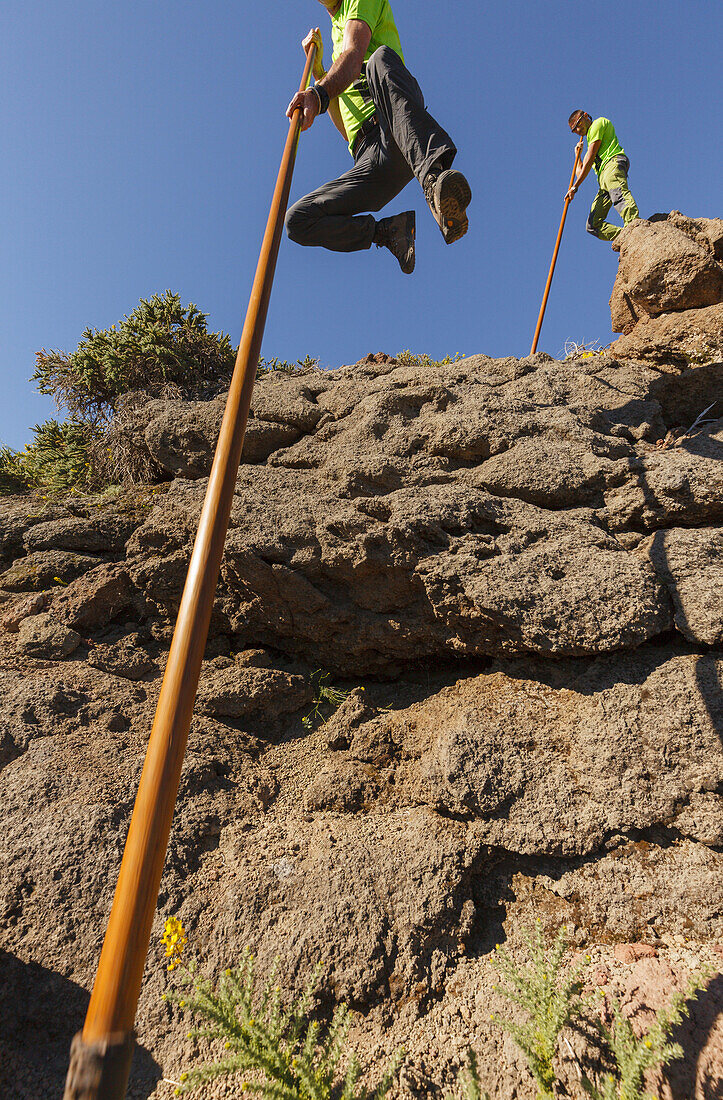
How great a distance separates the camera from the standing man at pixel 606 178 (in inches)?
301

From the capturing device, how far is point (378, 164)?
4.34m

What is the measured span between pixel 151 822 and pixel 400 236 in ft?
15.1

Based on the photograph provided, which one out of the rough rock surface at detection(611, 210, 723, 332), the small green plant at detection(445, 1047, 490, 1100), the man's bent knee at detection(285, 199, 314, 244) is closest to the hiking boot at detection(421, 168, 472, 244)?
the man's bent knee at detection(285, 199, 314, 244)

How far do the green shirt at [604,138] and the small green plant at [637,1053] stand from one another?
9686mm

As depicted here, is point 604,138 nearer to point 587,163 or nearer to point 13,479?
point 587,163

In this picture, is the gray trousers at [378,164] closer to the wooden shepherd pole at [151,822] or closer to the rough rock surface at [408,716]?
the rough rock surface at [408,716]

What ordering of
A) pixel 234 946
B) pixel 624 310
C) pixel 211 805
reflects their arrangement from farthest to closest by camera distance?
pixel 624 310 < pixel 211 805 < pixel 234 946

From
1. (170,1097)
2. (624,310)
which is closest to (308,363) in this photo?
(624,310)

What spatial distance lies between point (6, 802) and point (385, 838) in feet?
6.81

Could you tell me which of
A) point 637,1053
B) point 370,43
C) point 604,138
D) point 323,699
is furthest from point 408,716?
point 604,138

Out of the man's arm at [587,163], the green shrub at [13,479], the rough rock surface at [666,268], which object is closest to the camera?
the rough rock surface at [666,268]

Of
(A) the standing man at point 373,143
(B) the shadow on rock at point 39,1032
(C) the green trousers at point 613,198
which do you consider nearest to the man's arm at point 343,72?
(A) the standing man at point 373,143

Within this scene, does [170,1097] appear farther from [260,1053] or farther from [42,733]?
[42,733]

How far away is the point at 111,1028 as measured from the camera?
142cm
